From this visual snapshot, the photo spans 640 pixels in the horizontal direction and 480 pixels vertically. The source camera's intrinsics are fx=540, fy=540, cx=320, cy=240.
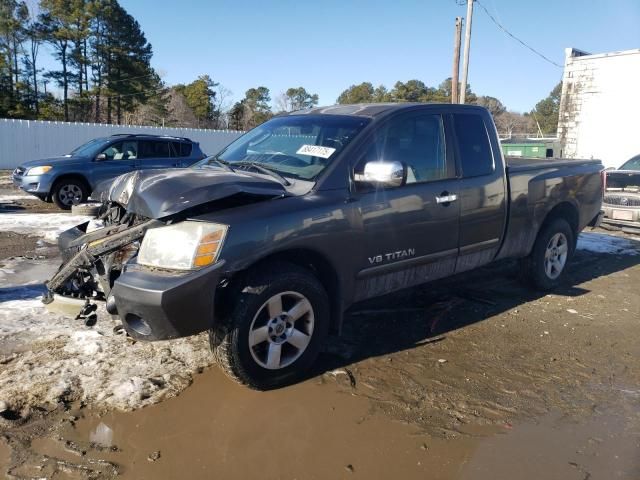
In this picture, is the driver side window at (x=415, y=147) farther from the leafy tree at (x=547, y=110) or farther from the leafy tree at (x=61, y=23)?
the leafy tree at (x=547, y=110)

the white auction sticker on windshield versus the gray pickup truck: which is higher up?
the white auction sticker on windshield

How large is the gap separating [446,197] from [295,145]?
131cm

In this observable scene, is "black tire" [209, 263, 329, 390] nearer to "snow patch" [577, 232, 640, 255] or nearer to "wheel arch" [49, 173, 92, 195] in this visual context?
"snow patch" [577, 232, 640, 255]

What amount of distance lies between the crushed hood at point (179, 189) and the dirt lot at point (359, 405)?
116cm

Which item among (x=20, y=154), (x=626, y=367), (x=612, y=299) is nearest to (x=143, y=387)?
(x=626, y=367)

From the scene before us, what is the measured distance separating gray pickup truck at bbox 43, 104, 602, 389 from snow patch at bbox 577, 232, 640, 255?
3933mm

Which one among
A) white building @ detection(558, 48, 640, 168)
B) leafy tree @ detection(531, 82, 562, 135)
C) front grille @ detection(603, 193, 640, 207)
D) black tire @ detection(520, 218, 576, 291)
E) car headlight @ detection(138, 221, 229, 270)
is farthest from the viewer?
leafy tree @ detection(531, 82, 562, 135)

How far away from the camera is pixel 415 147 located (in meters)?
4.43

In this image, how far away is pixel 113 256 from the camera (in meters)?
3.62

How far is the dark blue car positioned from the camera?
449 inches

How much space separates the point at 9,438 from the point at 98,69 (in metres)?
44.6

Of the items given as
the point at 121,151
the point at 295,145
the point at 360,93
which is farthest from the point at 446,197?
the point at 360,93

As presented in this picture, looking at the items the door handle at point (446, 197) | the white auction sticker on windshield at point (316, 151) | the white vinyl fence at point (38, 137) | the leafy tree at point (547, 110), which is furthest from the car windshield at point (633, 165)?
the leafy tree at point (547, 110)

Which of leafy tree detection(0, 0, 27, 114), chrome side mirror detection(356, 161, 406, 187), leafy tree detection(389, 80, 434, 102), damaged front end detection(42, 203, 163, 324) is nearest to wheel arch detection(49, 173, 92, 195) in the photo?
damaged front end detection(42, 203, 163, 324)
